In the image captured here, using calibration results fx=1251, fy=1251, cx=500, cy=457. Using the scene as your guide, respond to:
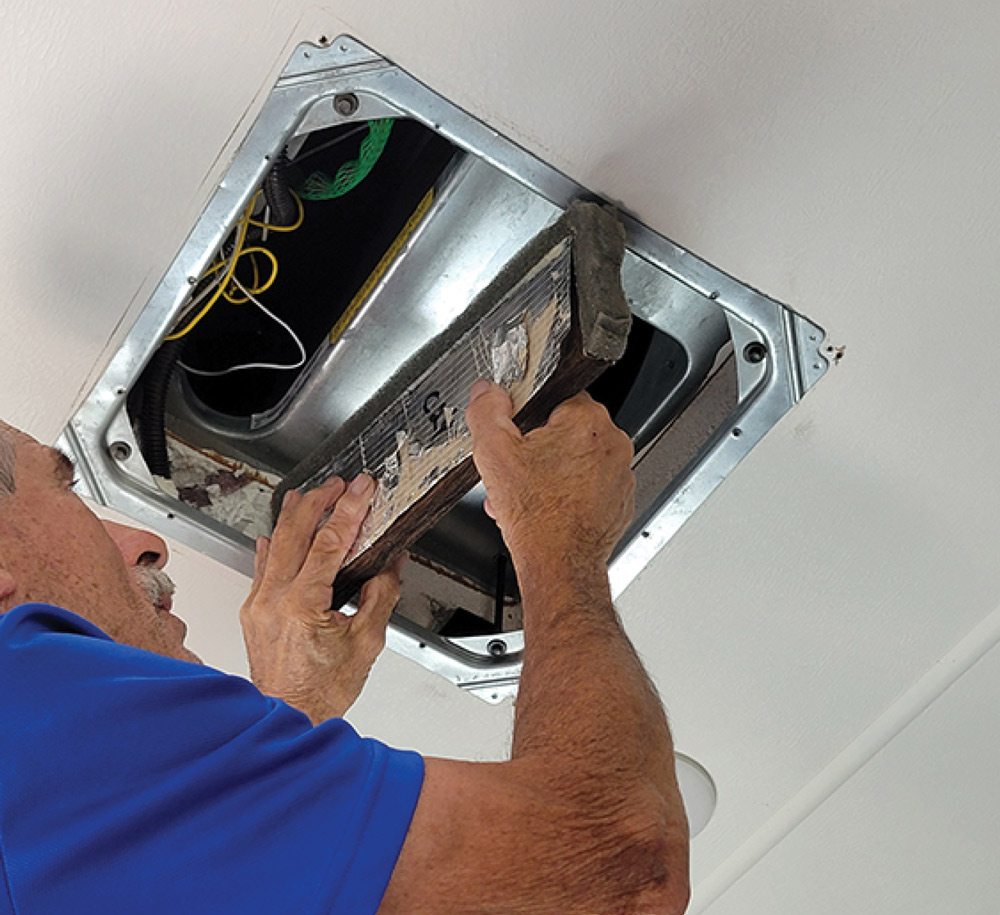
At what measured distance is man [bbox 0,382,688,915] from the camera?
917mm

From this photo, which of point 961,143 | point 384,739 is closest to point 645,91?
point 961,143

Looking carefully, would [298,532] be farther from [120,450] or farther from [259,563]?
[120,450]

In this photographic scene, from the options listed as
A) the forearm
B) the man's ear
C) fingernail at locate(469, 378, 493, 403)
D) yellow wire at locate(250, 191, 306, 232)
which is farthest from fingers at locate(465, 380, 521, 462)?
the man's ear

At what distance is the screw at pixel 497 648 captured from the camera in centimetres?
169

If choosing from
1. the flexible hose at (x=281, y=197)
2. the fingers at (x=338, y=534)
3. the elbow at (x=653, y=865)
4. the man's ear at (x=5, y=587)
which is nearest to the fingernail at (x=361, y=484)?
the fingers at (x=338, y=534)

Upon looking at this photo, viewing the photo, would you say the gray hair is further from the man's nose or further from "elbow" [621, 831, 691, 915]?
"elbow" [621, 831, 691, 915]

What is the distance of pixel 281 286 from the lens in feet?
5.95

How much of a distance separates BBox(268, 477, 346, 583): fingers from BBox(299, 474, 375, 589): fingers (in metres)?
0.02

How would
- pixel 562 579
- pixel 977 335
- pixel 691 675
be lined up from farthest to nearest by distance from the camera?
pixel 691 675 < pixel 977 335 < pixel 562 579

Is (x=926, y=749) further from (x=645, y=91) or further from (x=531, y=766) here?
(x=645, y=91)

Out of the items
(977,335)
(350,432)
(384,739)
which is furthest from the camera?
(384,739)

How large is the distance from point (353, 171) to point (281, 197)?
0.32 feet

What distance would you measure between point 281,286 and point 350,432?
1.13ft

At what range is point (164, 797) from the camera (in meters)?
0.93
